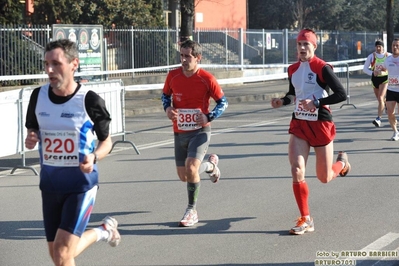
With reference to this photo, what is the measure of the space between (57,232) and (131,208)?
3.86 metres

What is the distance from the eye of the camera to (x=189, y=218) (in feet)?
26.7

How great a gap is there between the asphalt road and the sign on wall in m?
7.79

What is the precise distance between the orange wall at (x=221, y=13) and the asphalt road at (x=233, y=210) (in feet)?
93.1

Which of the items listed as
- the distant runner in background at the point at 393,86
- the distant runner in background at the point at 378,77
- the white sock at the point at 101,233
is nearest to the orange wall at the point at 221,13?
the distant runner in background at the point at 378,77

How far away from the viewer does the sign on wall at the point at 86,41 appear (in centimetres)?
2159

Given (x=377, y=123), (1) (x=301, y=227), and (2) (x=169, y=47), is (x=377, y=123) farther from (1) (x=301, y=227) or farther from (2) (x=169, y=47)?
(2) (x=169, y=47)

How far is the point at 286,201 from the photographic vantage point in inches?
368

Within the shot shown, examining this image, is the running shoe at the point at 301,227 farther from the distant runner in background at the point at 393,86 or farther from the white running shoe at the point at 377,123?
the white running shoe at the point at 377,123

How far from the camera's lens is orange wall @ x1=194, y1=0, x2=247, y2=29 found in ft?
139

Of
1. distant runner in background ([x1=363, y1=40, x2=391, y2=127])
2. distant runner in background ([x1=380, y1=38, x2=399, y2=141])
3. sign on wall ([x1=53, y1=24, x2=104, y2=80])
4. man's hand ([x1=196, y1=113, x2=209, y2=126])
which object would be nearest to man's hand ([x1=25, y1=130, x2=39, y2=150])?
man's hand ([x1=196, y1=113, x2=209, y2=126])

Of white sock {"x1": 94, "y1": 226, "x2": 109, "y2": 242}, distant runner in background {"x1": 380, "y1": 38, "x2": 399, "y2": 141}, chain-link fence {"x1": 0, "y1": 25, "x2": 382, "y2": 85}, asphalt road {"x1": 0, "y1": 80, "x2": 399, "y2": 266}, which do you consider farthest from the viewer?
chain-link fence {"x1": 0, "y1": 25, "x2": 382, "y2": 85}

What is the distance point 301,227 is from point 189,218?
118 cm

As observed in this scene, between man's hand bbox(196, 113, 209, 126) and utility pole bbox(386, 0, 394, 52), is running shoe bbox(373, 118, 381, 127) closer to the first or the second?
man's hand bbox(196, 113, 209, 126)

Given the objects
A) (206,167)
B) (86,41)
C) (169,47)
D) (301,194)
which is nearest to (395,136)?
(206,167)
